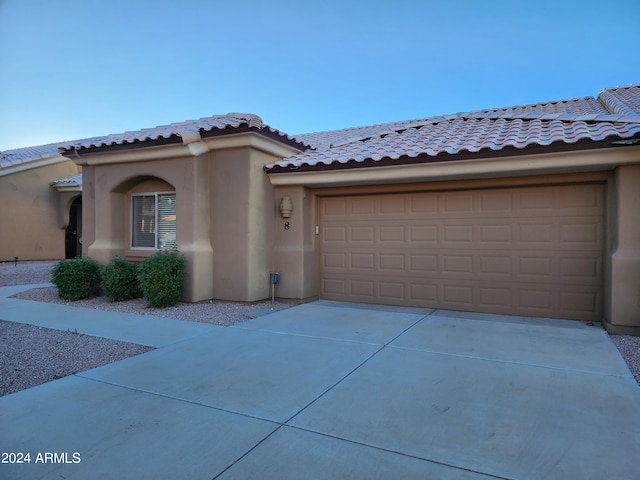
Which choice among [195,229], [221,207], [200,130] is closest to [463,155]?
[221,207]

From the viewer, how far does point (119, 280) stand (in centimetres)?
899

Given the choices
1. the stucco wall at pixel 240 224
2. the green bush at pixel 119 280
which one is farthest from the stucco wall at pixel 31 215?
the stucco wall at pixel 240 224

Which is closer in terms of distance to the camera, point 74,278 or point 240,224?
point 240,224

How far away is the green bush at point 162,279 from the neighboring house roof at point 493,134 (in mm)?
2987

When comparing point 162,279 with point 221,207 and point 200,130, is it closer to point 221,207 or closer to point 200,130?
point 221,207

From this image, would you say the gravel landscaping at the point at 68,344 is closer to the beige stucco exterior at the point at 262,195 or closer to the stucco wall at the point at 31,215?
the beige stucco exterior at the point at 262,195

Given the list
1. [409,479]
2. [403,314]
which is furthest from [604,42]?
[409,479]

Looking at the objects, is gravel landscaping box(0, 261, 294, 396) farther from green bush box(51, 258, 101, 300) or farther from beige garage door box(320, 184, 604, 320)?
beige garage door box(320, 184, 604, 320)

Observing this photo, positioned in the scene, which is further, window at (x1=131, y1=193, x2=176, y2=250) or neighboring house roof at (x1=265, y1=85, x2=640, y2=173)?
window at (x1=131, y1=193, x2=176, y2=250)

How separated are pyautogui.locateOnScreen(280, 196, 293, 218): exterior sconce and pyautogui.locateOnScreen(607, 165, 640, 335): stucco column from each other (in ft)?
20.5

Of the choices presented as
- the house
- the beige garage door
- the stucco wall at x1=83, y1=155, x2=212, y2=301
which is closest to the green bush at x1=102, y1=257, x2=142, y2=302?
the stucco wall at x1=83, y1=155, x2=212, y2=301

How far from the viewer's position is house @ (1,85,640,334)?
718 centimetres

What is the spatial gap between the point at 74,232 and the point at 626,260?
2184cm

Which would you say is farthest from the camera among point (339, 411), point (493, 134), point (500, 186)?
point (493, 134)
